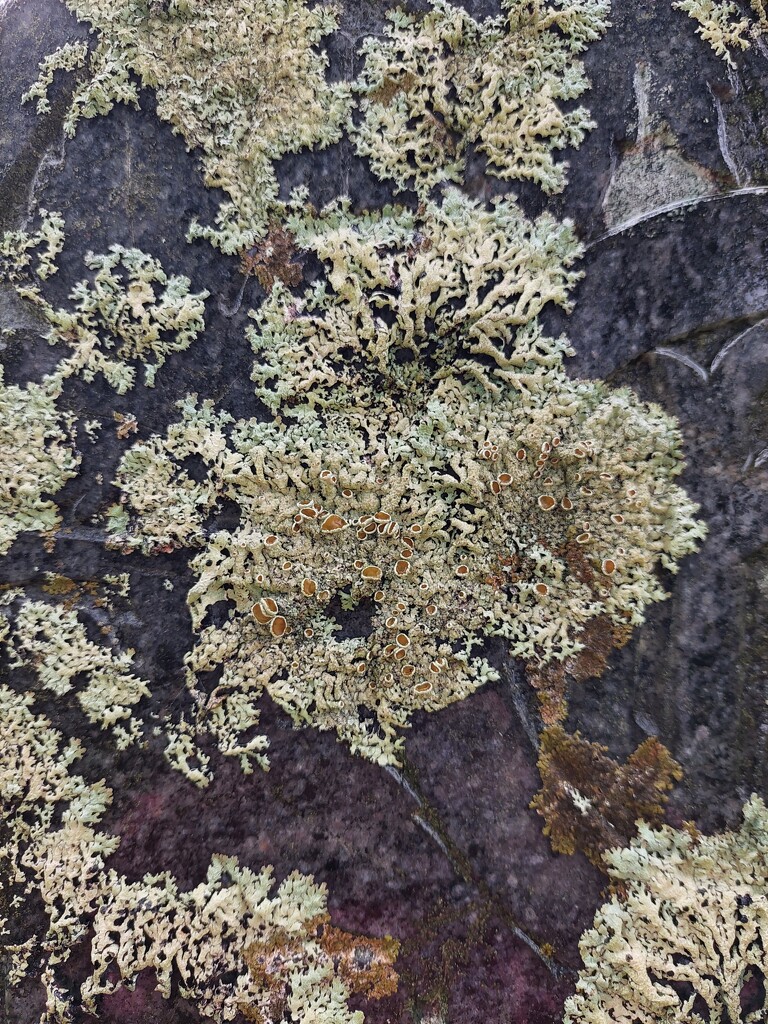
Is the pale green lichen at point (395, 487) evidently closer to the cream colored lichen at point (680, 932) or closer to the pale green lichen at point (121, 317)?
the pale green lichen at point (121, 317)

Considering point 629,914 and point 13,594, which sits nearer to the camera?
point 629,914

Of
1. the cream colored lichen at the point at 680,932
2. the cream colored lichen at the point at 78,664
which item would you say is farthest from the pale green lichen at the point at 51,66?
the cream colored lichen at the point at 680,932

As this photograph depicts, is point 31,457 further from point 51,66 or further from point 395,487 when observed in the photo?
point 51,66

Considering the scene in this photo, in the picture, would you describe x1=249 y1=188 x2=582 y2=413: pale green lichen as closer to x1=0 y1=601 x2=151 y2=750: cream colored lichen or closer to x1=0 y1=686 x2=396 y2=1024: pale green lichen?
x1=0 y1=601 x2=151 y2=750: cream colored lichen

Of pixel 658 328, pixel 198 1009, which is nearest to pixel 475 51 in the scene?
pixel 658 328

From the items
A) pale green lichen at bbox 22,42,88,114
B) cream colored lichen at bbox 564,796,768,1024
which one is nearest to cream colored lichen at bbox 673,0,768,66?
pale green lichen at bbox 22,42,88,114

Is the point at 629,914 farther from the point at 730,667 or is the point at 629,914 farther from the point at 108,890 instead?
the point at 108,890

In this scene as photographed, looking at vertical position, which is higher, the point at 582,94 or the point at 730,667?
the point at 582,94
